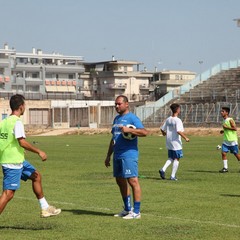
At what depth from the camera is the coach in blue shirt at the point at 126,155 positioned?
48.3 feet

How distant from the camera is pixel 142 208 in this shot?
16.3m

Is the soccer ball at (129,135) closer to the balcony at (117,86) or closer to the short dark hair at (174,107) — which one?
the short dark hair at (174,107)

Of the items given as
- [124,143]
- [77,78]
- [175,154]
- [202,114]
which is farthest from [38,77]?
[124,143]

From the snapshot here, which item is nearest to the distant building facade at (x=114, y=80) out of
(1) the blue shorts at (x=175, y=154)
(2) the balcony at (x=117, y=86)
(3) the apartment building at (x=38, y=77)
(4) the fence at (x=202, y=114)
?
(2) the balcony at (x=117, y=86)

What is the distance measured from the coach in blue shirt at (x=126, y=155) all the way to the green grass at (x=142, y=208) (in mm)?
337

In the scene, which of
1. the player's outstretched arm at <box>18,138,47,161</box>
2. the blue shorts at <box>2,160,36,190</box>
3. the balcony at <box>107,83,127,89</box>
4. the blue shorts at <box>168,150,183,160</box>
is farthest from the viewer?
the balcony at <box>107,83,127,89</box>

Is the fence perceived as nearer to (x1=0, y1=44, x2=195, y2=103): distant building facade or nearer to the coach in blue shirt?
(x1=0, y1=44, x2=195, y2=103): distant building facade

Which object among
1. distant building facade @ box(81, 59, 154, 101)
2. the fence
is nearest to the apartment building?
distant building facade @ box(81, 59, 154, 101)

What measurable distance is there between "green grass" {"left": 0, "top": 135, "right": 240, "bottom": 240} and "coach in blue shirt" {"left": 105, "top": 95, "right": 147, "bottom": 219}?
34cm

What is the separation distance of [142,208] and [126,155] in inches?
74.2

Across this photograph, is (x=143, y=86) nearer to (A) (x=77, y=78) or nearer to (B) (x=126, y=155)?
(A) (x=77, y=78)

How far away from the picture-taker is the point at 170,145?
23328 millimetres

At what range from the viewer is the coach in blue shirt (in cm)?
1472

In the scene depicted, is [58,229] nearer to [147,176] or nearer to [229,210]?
[229,210]
